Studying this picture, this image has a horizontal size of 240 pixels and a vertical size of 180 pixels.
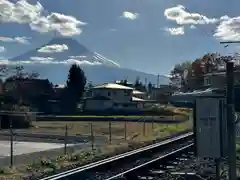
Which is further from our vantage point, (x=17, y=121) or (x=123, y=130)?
(x=17, y=121)

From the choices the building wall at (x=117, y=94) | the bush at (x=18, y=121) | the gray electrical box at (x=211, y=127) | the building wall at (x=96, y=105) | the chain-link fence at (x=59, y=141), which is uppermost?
the building wall at (x=117, y=94)

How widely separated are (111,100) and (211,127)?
85981mm

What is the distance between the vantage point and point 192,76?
9894cm

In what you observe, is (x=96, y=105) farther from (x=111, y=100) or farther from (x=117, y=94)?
(x=117, y=94)

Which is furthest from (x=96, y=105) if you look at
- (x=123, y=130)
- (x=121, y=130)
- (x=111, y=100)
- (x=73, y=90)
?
(x=123, y=130)

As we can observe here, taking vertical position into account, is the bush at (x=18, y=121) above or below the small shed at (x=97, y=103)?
below

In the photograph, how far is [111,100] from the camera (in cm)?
9175

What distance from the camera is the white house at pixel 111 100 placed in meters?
89.7

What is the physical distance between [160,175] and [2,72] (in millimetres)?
82666

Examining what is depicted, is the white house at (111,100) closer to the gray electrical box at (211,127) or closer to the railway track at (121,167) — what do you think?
the railway track at (121,167)

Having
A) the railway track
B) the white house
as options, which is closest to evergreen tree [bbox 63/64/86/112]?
the white house

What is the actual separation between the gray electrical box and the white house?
81887 mm

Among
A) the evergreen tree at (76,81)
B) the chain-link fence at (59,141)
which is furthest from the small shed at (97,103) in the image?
the chain-link fence at (59,141)

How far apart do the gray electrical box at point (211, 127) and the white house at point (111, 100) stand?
269 feet
